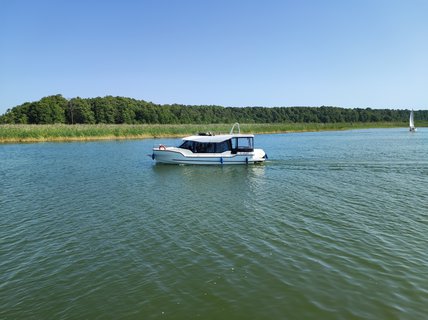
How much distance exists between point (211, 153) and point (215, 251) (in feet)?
74.6

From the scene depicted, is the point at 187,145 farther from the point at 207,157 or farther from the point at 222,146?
the point at 222,146

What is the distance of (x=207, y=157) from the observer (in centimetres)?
3288

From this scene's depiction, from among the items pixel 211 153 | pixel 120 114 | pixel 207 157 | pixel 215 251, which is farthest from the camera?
pixel 120 114

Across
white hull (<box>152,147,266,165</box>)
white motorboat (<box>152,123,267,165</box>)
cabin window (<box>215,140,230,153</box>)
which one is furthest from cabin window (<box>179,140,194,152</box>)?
cabin window (<box>215,140,230,153</box>)

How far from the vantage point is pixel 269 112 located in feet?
627

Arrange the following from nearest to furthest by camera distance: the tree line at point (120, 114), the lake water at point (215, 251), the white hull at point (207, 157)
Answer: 1. the lake water at point (215, 251)
2. the white hull at point (207, 157)
3. the tree line at point (120, 114)

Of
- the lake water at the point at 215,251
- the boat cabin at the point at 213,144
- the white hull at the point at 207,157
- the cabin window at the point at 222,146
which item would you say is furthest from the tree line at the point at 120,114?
the lake water at the point at 215,251

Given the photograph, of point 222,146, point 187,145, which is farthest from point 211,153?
point 187,145

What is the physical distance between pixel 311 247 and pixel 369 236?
101 inches

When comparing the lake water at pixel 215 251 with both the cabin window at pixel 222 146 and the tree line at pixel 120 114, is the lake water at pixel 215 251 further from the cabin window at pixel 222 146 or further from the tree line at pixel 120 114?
the tree line at pixel 120 114

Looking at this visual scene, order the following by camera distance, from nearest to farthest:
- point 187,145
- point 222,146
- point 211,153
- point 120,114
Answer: point 211,153 < point 222,146 < point 187,145 < point 120,114

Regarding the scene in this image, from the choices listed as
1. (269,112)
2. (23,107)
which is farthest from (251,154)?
(269,112)

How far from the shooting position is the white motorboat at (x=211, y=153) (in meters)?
33.0

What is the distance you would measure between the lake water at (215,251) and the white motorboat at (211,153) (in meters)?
11.3
